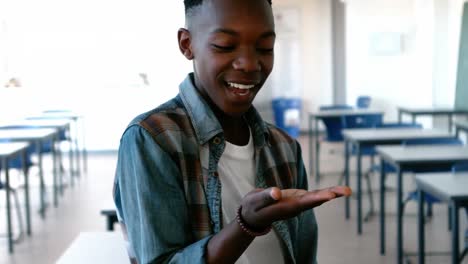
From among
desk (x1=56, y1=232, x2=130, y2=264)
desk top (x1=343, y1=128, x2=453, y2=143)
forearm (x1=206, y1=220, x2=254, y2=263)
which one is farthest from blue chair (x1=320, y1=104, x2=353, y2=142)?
forearm (x1=206, y1=220, x2=254, y2=263)

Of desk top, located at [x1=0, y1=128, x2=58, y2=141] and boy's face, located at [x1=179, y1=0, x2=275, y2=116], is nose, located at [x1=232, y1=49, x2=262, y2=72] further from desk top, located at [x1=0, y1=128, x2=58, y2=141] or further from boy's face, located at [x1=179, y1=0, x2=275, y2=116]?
desk top, located at [x1=0, y1=128, x2=58, y2=141]

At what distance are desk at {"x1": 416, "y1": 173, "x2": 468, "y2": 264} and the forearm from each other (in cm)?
229

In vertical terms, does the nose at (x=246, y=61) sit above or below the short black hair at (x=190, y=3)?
below

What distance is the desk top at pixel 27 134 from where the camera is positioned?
582 cm

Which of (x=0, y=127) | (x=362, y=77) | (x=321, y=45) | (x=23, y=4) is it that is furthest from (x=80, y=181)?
(x=321, y=45)

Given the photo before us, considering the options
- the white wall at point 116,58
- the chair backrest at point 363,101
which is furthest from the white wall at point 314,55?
the chair backrest at point 363,101

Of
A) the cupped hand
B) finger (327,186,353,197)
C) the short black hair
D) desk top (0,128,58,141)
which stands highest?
the short black hair

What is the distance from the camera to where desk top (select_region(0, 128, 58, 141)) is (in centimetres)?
582

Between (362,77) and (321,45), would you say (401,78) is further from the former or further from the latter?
(321,45)

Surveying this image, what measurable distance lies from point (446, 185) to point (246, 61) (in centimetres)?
246

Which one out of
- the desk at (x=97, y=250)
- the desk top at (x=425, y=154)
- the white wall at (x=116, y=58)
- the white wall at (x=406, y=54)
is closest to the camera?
the desk at (x=97, y=250)

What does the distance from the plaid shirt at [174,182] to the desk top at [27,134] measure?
16.7 ft

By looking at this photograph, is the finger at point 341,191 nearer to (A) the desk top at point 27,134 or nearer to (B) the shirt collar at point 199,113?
(B) the shirt collar at point 199,113

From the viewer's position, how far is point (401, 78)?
9.55 meters
